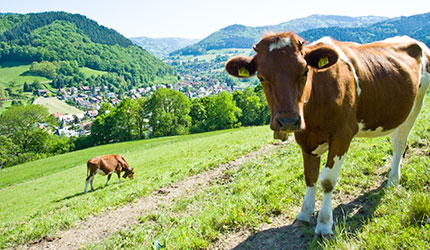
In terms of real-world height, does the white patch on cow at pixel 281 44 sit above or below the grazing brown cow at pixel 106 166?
above

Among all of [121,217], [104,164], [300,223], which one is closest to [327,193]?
[300,223]

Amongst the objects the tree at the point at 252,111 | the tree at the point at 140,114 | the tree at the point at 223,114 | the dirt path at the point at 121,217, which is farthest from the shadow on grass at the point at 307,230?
the tree at the point at 252,111

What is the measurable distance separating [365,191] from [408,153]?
231 cm

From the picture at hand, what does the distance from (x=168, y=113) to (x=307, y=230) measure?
7494cm

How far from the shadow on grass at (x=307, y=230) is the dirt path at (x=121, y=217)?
3.98 metres

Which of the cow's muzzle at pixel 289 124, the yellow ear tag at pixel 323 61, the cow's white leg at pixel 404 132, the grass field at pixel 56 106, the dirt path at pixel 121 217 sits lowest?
the grass field at pixel 56 106

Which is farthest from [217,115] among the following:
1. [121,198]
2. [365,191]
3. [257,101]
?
[365,191]

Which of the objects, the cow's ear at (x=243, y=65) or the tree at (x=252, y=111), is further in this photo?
the tree at (x=252, y=111)

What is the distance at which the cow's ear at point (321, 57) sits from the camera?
Answer: 3.61m

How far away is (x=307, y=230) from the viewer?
4.18 metres

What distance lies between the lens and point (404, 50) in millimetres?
5441

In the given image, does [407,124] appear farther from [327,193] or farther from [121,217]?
[121,217]

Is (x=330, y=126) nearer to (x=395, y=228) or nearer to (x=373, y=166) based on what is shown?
(x=395, y=228)

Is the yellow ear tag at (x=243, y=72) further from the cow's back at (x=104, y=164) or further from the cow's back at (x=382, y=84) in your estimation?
the cow's back at (x=104, y=164)
